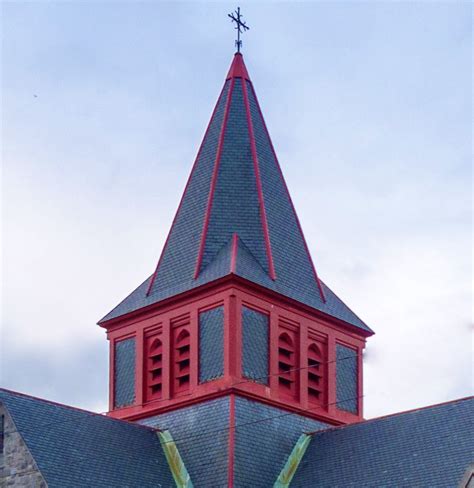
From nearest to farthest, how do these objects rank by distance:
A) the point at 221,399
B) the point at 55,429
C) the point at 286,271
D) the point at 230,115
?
the point at 55,429 < the point at 221,399 < the point at 286,271 < the point at 230,115

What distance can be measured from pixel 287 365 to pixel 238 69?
11.5m

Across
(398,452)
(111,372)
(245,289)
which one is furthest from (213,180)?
(398,452)

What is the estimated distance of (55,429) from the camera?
36.9 m

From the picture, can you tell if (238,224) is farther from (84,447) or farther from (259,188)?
(84,447)

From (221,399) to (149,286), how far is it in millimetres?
5954

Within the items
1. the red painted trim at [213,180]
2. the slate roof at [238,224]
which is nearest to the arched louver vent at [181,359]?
the slate roof at [238,224]

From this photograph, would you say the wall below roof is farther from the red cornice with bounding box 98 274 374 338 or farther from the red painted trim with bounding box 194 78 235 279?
the red painted trim with bounding box 194 78 235 279

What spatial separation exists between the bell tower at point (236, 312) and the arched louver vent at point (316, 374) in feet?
0.14

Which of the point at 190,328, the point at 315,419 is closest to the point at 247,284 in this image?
the point at 190,328

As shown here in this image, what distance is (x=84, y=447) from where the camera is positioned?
121ft

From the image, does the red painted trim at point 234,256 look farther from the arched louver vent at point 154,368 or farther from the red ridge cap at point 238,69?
the red ridge cap at point 238,69

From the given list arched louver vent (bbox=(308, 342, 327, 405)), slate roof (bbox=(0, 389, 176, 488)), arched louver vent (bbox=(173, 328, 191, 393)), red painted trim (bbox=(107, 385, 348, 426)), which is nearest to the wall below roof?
slate roof (bbox=(0, 389, 176, 488))

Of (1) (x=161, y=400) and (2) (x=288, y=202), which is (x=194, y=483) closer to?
(1) (x=161, y=400)

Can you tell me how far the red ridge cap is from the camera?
4688 centimetres
